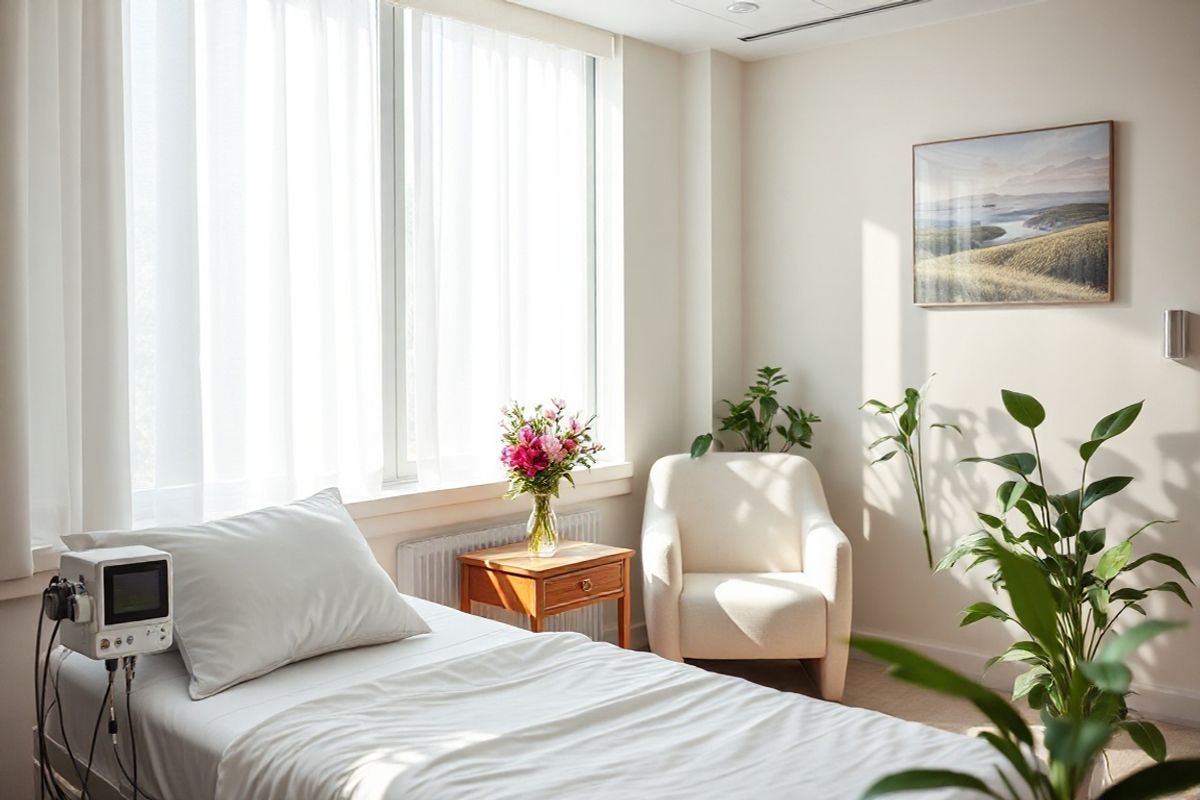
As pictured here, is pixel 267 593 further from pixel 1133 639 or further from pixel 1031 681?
pixel 1031 681

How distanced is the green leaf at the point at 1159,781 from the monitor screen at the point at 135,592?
6.34 ft

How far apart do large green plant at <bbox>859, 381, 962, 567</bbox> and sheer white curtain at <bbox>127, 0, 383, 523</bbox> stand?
2090 millimetres

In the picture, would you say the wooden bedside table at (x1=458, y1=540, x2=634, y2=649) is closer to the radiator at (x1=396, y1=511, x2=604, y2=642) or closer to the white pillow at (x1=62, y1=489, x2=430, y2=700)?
the radiator at (x1=396, y1=511, x2=604, y2=642)

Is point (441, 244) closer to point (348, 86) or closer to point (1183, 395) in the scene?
point (348, 86)

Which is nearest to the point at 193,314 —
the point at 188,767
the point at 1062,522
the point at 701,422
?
the point at 188,767

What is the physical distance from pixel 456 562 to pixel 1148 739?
2269 mm

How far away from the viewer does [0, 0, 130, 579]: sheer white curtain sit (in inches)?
102

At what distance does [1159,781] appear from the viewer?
106 cm

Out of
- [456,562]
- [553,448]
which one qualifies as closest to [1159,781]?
[553,448]

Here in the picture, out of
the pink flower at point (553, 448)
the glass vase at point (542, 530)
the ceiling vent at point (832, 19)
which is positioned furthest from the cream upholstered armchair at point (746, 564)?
the ceiling vent at point (832, 19)

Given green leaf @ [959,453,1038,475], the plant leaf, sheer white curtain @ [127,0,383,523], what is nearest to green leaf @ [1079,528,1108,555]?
the plant leaf

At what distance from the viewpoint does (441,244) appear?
3844 millimetres

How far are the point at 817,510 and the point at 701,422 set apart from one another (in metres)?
0.74

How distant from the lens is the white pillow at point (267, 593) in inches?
96.7
